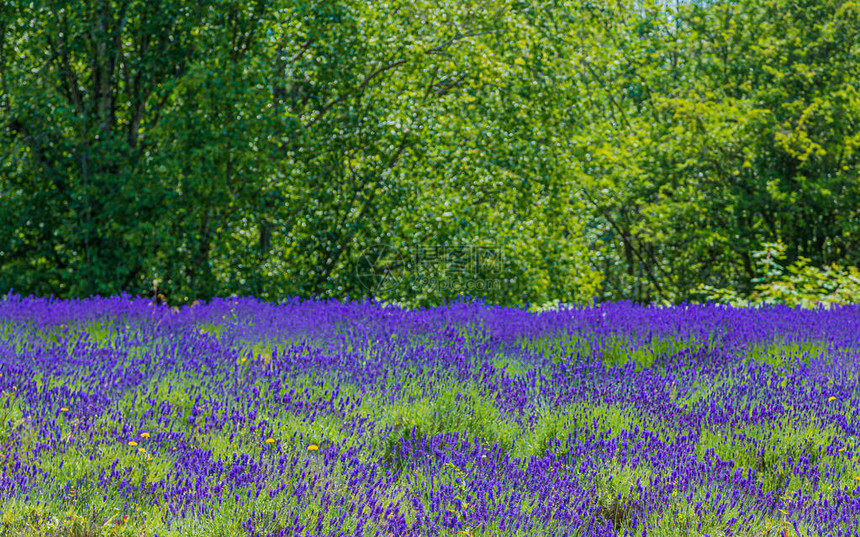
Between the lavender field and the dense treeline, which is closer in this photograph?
the lavender field

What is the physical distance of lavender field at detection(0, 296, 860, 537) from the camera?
3.19 metres

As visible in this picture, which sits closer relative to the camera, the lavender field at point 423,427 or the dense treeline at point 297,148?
the lavender field at point 423,427

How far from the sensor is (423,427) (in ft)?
13.1

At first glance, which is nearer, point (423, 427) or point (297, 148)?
point (423, 427)

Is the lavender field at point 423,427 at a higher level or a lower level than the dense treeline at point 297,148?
lower

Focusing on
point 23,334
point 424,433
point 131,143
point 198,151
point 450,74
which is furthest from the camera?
point 450,74

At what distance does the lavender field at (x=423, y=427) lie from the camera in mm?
3193

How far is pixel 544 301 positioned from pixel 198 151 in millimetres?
4130

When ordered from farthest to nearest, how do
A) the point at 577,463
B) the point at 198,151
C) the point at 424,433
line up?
the point at 198,151 < the point at 424,433 < the point at 577,463

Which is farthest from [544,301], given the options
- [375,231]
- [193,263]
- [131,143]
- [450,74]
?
[131,143]

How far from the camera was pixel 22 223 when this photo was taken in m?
8.84

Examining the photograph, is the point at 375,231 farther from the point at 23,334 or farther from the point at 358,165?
the point at 23,334

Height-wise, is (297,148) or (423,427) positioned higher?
(297,148)

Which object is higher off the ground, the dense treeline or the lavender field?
the dense treeline
